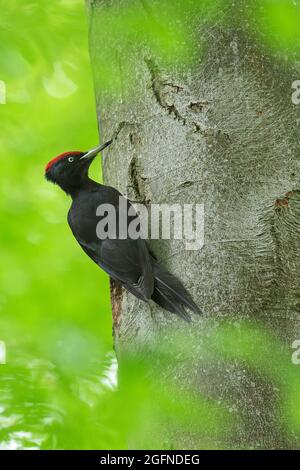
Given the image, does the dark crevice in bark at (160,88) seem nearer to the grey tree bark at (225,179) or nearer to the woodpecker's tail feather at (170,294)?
the grey tree bark at (225,179)

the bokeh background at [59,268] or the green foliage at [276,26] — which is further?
the green foliage at [276,26]

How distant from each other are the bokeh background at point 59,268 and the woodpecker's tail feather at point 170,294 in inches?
7.2

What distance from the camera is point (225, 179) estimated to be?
2.78 meters

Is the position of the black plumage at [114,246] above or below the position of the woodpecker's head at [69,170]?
below

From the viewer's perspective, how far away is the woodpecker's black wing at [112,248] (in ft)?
9.92

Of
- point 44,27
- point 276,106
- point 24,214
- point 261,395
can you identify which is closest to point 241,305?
point 261,395

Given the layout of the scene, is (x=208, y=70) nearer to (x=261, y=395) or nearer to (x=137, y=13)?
(x=137, y=13)

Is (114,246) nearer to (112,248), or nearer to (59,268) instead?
(112,248)

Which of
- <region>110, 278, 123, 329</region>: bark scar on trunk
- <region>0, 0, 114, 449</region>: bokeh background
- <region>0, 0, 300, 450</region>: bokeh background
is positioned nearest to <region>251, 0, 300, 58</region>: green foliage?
<region>0, 0, 300, 450</region>: bokeh background

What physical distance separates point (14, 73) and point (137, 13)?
0.65m

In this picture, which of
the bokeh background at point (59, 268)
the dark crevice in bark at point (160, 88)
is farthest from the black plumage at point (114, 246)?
the dark crevice in bark at point (160, 88)

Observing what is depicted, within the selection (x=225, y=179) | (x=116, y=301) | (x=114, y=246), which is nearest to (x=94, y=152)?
(x=114, y=246)

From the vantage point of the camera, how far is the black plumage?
2.80 m

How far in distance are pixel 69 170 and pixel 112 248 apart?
2.67ft
